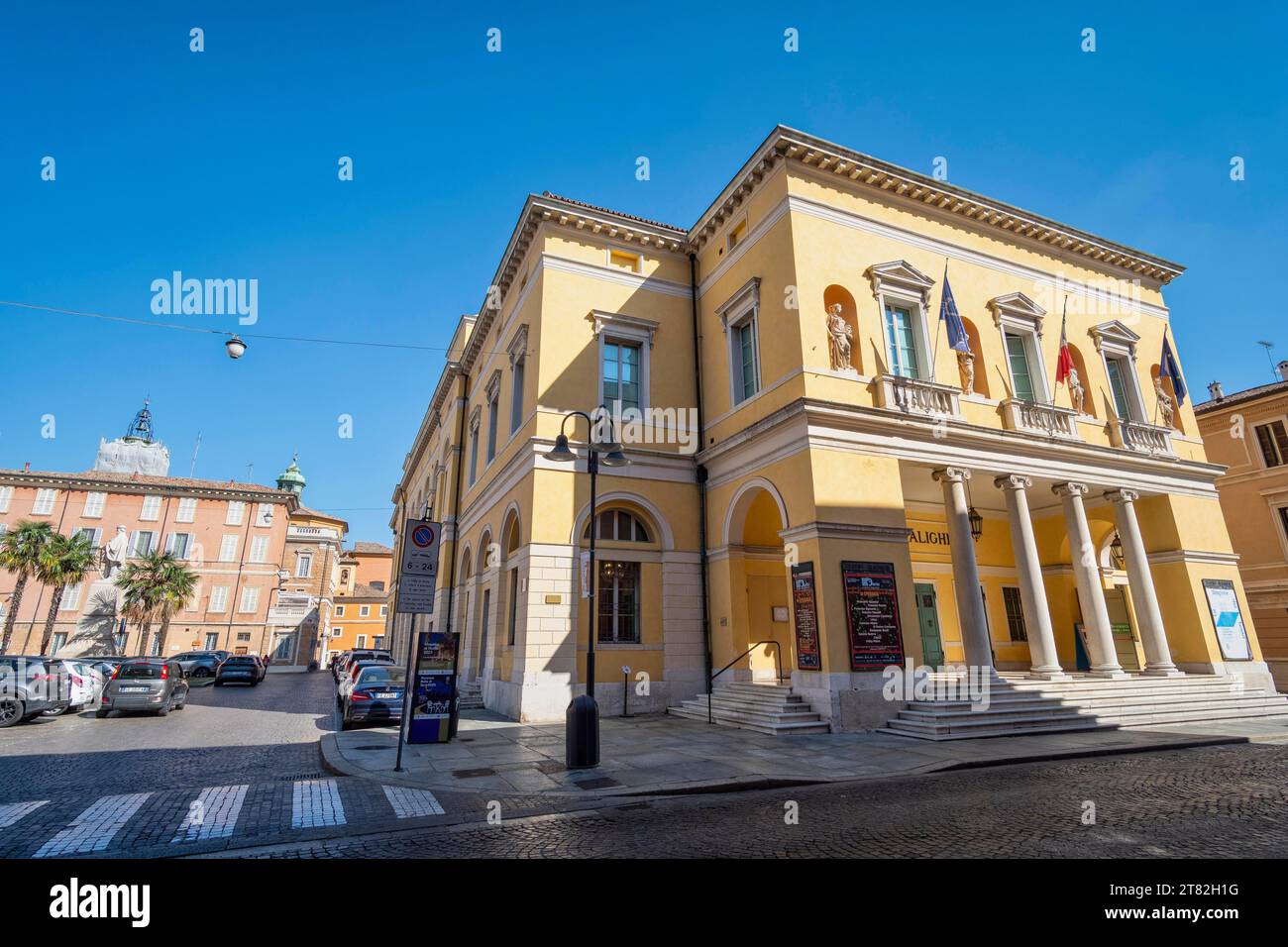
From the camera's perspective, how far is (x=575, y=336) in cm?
1728

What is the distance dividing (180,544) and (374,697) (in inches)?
1690

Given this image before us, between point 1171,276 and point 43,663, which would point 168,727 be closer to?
point 43,663

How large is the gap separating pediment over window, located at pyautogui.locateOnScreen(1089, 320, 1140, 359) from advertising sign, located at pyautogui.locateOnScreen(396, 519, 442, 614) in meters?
19.9

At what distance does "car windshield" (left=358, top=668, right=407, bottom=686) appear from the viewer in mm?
14688

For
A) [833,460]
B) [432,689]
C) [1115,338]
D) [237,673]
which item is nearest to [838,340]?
[833,460]

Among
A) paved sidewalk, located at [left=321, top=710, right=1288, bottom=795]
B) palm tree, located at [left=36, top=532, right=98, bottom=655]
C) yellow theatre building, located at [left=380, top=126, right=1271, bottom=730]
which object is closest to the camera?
paved sidewalk, located at [left=321, top=710, right=1288, bottom=795]

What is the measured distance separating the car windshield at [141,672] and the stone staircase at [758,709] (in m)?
13.3

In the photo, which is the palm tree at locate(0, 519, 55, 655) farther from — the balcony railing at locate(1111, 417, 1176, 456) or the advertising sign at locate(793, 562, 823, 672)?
the balcony railing at locate(1111, 417, 1176, 456)

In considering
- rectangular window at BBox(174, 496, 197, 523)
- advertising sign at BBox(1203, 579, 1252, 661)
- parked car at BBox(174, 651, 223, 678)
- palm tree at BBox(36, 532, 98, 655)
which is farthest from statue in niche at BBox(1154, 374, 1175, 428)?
rectangular window at BBox(174, 496, 197, 523)

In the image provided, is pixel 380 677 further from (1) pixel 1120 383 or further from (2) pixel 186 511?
(2) pixel 186 511

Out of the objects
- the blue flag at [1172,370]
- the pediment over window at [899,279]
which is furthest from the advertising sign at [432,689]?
the blue flag at [1172,370]

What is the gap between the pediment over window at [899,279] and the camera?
15766mm
